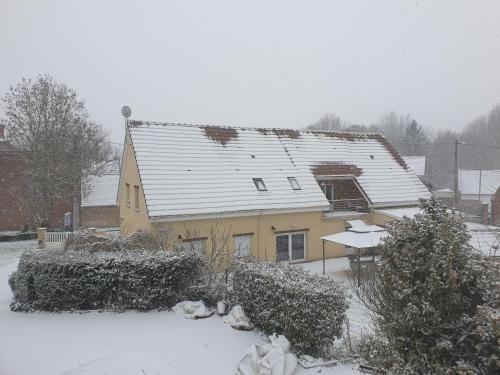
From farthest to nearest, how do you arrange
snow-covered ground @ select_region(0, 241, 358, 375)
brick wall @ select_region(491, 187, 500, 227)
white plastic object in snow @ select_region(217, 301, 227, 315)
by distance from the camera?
brick wall @ select_region(491, 187, 500, 227)
white plastic object in snow @ select_region(217, 301, 227, 315)
snow-covered ground @ select_region(0, 241, 358, 375)

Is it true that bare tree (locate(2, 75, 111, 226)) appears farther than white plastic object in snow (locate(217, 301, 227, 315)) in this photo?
Yes

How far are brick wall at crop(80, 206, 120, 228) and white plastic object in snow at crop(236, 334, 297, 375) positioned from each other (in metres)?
28.3

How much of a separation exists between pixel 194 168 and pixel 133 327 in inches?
397

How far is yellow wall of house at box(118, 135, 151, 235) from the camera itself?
17453mm

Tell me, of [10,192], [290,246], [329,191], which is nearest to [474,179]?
[329,191]

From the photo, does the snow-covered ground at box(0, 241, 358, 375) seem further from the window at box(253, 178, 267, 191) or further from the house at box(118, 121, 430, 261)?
the window at box(253, 178, 267, 191)

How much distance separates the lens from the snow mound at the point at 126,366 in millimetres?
7148

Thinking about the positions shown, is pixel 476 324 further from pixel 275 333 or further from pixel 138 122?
pixel 138 122

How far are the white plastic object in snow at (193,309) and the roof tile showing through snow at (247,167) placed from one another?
233 inches

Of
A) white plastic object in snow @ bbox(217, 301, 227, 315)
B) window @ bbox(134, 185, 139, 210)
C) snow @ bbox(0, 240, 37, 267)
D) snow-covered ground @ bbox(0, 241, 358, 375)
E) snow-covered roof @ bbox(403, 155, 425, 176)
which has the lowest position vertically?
snow @ bbox(0, 240, 37, 267)

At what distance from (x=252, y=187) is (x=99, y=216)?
19.1 metres

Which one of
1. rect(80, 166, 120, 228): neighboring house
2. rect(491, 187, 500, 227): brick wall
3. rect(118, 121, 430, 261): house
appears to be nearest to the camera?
rect(118, 121, 430, 261): house

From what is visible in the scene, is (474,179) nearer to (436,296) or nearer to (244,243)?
(244,243)

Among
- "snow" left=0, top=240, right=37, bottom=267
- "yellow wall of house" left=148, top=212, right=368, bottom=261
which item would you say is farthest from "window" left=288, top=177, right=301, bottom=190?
"snow" left=0, top=240, right=37, bottom=267
